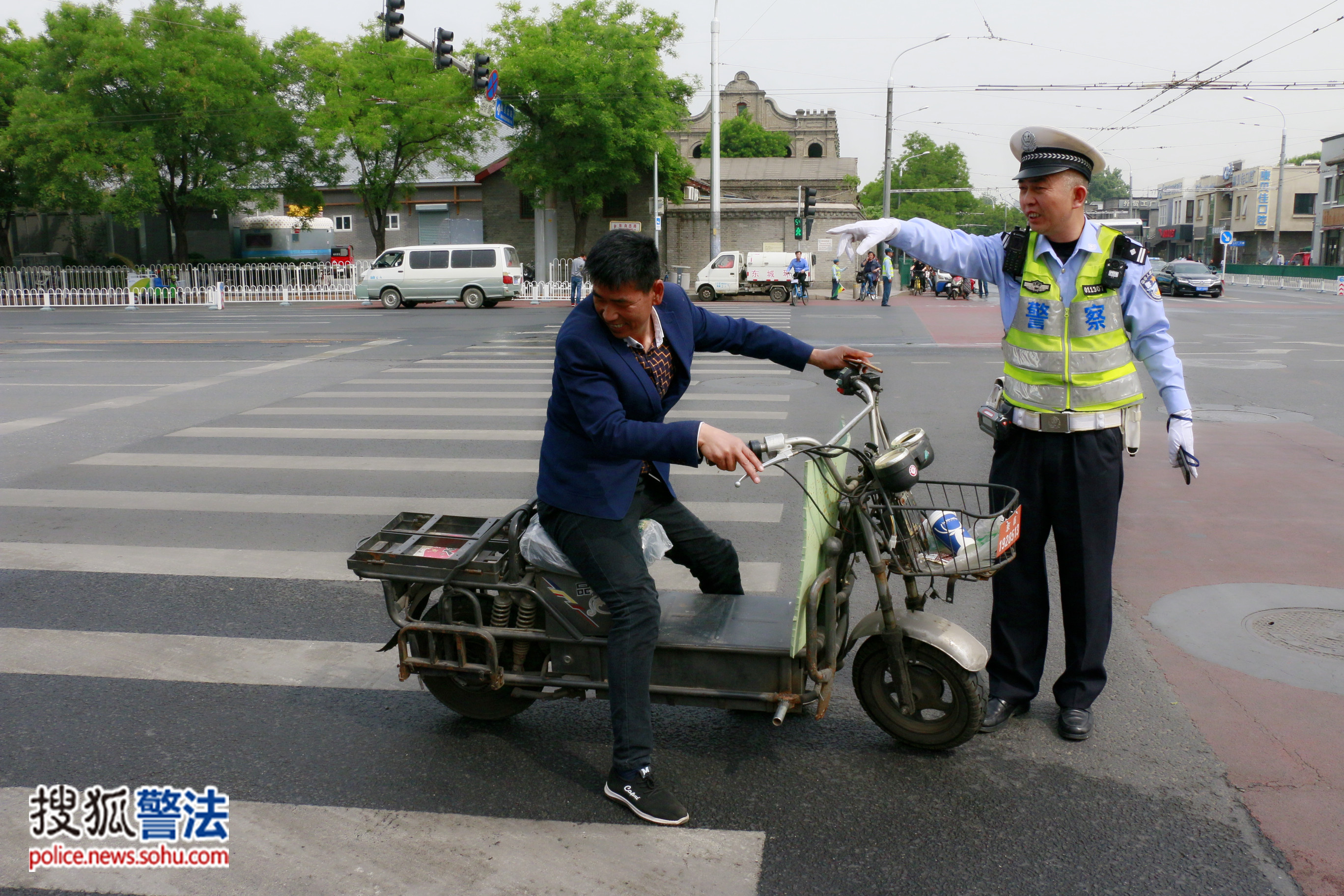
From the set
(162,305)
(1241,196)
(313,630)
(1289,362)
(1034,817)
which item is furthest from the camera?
(1241,196)

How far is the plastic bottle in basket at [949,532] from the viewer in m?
3.15

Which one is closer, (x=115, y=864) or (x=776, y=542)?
(x=115, y=864)

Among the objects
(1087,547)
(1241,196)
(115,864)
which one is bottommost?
(115,864)

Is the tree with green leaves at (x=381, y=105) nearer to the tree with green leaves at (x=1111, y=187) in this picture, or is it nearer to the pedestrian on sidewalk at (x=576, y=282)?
the pedestrian on sidewalk at (x=576, y=282)

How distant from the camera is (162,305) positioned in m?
33.2

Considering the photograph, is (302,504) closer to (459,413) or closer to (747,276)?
(459,413)

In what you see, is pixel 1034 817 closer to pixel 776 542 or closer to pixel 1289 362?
pixel 776 542

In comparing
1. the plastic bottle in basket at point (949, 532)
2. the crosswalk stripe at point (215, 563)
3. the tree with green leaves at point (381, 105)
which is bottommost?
the crosswalk stripe at point (215, 563)

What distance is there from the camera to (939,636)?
130 inches

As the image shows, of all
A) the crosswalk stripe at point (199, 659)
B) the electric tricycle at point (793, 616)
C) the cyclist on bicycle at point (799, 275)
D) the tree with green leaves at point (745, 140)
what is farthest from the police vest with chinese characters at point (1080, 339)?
the tree with green leaves at point (745, 140)

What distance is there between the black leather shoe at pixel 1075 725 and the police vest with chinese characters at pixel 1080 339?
1.04 m

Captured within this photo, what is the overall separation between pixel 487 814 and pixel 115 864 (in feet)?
3.41

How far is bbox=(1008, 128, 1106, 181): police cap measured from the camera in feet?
10.9

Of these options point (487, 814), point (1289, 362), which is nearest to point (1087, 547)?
point (487, 814)
